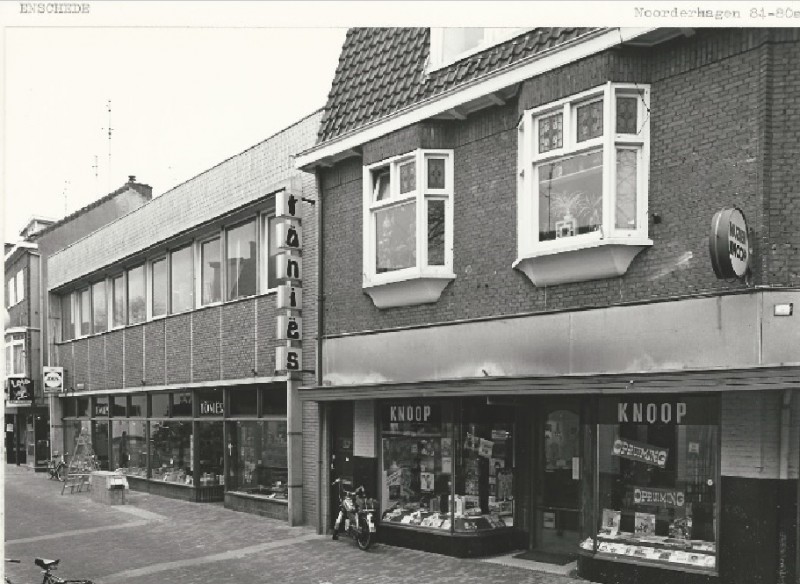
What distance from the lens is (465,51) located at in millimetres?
10938

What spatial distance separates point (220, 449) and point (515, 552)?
8716mm

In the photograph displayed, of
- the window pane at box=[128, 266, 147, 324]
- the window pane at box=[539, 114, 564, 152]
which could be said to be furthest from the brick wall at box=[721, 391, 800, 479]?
the window pane at box=[128, 266, 147, 324]

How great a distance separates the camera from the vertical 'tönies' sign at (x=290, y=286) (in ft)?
43.7

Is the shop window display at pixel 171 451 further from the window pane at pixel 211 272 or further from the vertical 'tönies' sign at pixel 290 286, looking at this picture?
the vertical 'tönies' sign at pixel 290 286

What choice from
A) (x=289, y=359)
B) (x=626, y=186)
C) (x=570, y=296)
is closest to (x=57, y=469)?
(x=289, y=359)

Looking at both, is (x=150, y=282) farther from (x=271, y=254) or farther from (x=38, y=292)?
(x=38, y=292)

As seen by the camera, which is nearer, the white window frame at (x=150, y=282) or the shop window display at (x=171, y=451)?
the shop window display at (x=171, y=451)

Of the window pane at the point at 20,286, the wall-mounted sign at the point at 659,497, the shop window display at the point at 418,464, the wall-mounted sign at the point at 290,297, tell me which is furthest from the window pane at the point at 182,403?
the window pane at the point at 20,286

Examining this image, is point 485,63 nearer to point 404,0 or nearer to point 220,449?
point 404,0

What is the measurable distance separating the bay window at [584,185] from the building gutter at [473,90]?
0.51 metres

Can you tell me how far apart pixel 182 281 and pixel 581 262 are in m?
→ 12.8

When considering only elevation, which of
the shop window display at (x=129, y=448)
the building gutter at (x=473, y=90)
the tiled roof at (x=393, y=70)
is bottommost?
the shop window display at (x=129, y=448)

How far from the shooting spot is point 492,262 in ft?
33.8

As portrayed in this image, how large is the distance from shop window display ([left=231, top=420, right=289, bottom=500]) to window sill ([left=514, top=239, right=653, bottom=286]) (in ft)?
24.0
